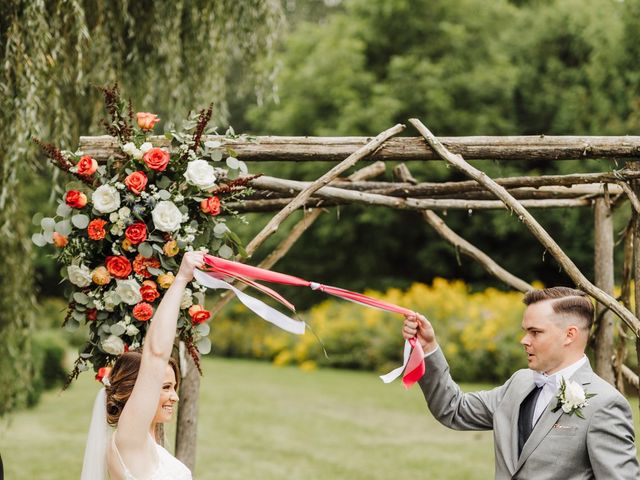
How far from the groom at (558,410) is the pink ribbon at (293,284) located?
125 mm

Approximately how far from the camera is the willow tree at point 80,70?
5.37 m

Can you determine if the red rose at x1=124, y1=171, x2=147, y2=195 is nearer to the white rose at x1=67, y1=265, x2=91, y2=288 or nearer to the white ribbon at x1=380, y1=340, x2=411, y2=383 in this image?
the white rose at x1=67, y1=265, x2=91, y2=288

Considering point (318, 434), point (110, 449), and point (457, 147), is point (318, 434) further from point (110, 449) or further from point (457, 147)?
point (110, 449)

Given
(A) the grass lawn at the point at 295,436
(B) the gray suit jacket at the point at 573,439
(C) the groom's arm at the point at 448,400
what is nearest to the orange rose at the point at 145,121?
(C) the groom's arm at the point at 448,400

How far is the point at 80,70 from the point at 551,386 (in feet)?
12.3

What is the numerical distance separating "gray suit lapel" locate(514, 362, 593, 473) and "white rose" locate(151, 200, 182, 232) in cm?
183

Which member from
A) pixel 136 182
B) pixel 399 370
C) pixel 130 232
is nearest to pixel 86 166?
pixel 136 182

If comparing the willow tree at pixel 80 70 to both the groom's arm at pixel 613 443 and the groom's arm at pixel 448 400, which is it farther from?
the groom's arm at pixel 613 443

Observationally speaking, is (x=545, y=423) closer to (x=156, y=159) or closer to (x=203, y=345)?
(x=203, y=345)

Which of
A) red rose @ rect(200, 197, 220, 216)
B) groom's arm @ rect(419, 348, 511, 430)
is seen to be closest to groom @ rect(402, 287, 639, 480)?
groom's arm @ rect(419, 348, 511, 430)

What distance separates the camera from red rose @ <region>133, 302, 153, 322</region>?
3869 millimetres

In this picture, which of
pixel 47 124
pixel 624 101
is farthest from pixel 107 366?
pixel 624 101

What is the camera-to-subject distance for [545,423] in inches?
134

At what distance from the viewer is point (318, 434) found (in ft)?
35.7
